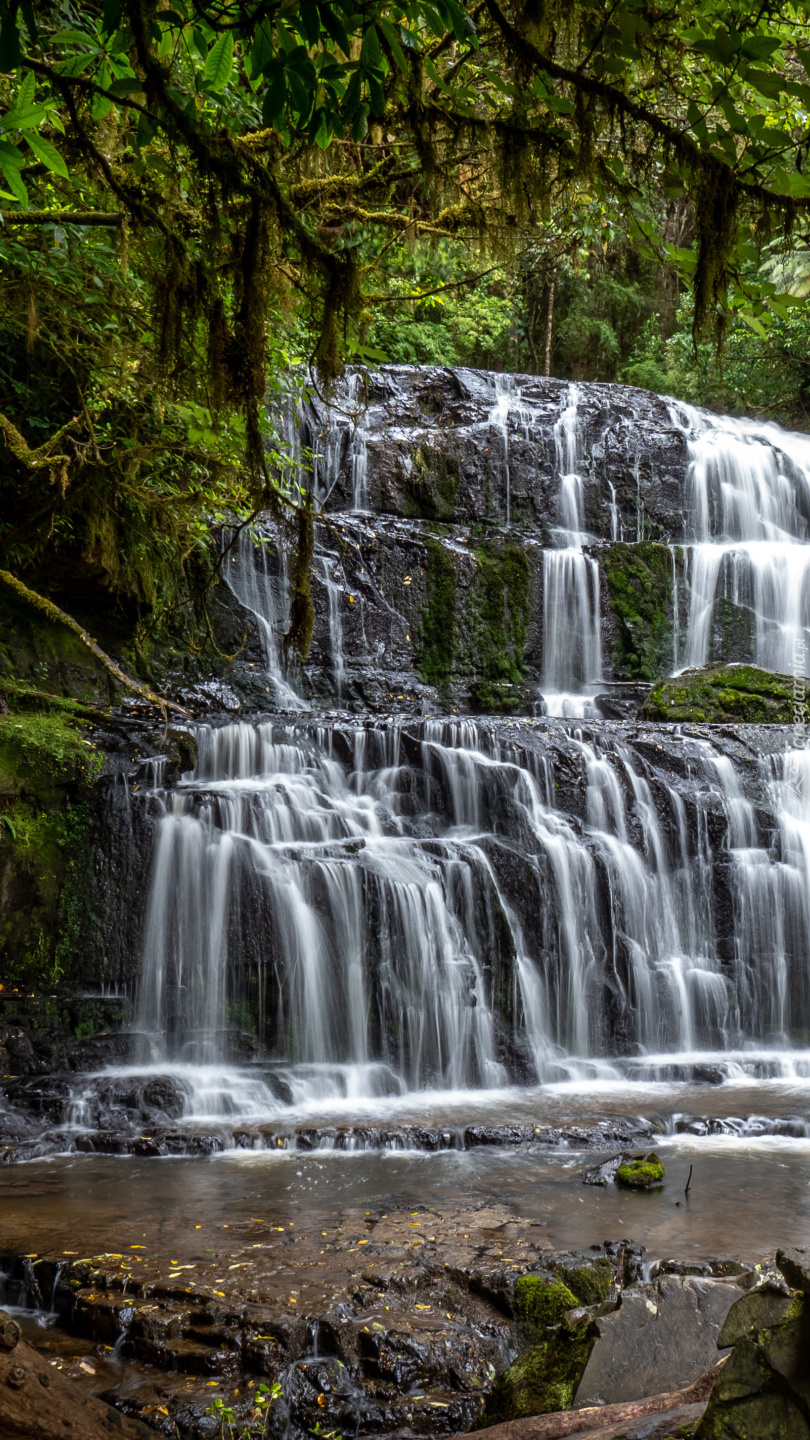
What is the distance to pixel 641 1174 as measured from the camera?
605 cm

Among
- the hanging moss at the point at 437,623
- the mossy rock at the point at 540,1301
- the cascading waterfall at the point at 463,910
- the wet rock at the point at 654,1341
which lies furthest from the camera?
the hanging moss at the point at 437,623

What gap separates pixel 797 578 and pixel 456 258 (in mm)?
9741

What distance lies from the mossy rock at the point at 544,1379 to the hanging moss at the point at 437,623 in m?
12.0

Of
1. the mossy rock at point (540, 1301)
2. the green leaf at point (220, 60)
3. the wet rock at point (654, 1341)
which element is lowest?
the mossy rock at point (540, 1301)

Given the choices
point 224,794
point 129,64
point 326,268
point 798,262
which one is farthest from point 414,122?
point 798,262

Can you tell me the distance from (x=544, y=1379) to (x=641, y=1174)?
9.59 ft

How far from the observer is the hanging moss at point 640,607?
1620cm

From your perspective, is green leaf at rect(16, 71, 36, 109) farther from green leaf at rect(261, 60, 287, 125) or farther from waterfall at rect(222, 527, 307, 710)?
waterfall at rect(222, 527, 307, 710)

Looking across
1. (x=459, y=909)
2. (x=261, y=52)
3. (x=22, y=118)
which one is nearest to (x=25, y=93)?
(x=22, y=118)

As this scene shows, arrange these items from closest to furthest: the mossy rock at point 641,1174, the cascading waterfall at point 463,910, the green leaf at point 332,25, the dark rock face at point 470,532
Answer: the green leaf at point 332,25, the mossy rock at point 641,1174, the cascading waterfall at point 463,910, the dark rock face at point 470,532

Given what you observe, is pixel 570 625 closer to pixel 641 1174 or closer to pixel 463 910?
pixel 463 910

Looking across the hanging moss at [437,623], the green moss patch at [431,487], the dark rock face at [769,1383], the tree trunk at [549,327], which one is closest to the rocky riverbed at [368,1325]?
the dark rock face at [769,1383]

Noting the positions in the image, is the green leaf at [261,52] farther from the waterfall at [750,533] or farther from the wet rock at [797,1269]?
the waterfall at [750,533]

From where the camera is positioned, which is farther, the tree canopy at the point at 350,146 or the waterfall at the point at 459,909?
the waterfall at the point at 459,909
